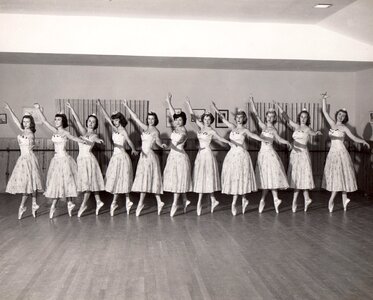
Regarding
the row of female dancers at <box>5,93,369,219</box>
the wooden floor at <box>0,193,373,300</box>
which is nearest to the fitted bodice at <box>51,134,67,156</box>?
the row of female dancers at <box>5,93,369,219</box>

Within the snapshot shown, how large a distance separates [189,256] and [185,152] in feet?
10.4

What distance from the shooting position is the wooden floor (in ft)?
14.1

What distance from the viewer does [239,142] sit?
811 cm

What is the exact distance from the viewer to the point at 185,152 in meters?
8.37

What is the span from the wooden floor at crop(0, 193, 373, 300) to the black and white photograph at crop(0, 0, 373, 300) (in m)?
0.03

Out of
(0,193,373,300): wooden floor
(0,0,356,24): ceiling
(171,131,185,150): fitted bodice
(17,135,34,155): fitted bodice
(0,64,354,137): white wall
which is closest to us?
(0,193,373,300): wooden floor

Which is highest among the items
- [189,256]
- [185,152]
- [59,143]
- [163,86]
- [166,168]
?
[163,86]

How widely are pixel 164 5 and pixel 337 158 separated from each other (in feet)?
12.4

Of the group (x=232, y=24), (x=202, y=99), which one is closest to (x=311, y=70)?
(x=202, y=99)

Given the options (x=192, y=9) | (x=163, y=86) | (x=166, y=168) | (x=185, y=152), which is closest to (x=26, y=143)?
(x=166, y=168)

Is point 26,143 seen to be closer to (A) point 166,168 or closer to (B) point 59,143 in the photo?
(B) point 59,143

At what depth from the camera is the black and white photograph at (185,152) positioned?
15.9ft

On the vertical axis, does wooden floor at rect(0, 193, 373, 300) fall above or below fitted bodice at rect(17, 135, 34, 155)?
below

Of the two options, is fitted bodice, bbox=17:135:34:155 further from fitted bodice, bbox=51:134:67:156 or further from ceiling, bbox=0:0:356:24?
ceiling, bbox=0:0:356:24
